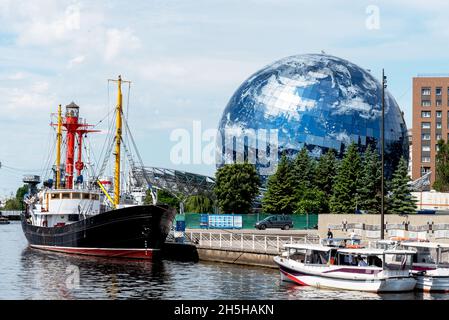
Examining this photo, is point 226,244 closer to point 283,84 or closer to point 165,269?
point 165,269

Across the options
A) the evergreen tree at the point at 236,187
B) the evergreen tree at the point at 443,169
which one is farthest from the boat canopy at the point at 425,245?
the evergreen tree at the point at 443,169

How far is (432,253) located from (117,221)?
86.9ft

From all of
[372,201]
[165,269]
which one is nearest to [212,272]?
[165,269]

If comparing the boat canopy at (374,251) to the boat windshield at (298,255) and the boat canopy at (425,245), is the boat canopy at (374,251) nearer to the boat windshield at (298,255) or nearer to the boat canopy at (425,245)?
the boat canopy at (425,245)

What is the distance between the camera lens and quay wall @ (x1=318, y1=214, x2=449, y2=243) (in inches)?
2073

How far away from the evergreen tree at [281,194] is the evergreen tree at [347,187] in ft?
15.6

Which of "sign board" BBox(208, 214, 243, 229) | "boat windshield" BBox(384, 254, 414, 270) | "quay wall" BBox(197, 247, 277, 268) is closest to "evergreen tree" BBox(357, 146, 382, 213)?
"sign board" BBox(208, 214, 243, 229)

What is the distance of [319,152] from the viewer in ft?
343

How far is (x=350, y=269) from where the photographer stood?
39281 mm

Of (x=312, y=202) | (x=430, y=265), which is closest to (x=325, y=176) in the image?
(x=312, y=202)

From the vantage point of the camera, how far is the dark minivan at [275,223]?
76.1m

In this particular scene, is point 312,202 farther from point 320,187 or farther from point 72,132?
point 72,132

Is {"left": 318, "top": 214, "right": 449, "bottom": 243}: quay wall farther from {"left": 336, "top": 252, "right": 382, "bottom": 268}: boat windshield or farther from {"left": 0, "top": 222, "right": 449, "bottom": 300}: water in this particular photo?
{"left": 336, "top": 252, "right": 382, "bottom": 268}: boat windshield

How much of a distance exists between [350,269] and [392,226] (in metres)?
17.5
